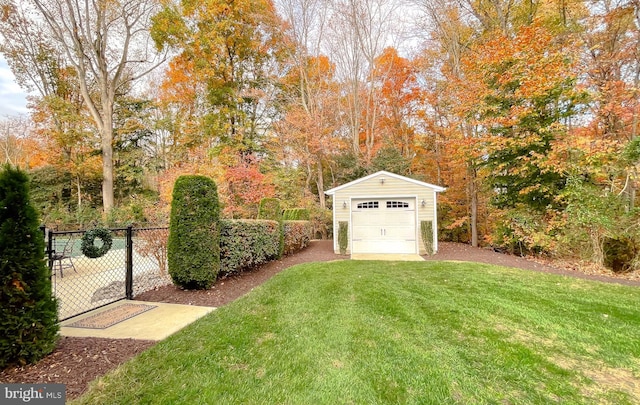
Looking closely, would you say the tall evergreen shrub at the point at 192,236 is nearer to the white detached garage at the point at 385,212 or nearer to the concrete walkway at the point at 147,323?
the concrete walkway at the point at 147,323

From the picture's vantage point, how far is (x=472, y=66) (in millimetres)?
9844

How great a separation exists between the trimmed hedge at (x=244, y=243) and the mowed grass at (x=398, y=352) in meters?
1.36

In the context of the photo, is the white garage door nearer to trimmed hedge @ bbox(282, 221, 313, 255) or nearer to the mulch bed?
trimmed hedge @ bbox(282, 221, 313, 255)

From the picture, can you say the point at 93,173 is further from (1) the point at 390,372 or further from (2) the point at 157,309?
(1) the point at 390,372

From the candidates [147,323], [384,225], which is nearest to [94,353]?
[147,323]

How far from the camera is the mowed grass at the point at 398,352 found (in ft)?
6.90

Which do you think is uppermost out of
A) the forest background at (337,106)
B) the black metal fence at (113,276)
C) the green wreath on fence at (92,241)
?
the forest background at (337,106)

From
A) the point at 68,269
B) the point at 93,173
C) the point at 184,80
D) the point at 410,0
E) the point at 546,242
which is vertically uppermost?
the point at 410,0

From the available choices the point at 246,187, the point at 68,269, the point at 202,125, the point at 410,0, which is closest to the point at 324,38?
the point at 410,0

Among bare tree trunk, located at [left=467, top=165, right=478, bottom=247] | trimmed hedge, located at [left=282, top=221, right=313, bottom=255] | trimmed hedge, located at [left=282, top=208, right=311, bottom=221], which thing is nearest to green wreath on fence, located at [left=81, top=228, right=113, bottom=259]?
trimmed hedge, located at [left=282, top=221, right=313, bottom=255]

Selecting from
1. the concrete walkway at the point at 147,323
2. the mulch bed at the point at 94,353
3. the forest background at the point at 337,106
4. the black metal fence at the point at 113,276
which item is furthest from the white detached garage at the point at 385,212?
the concrete walkway at the point at 147,323

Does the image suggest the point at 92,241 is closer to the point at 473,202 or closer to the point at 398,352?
the point at 398,352

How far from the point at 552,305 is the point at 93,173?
846 inches

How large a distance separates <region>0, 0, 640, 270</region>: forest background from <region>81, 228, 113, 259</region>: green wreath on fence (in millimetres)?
6227
